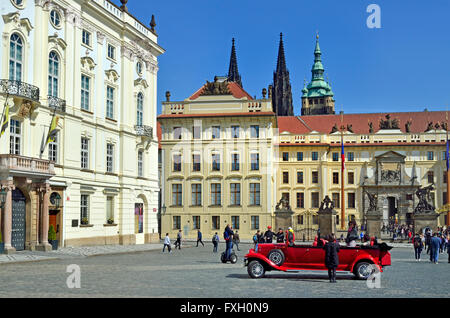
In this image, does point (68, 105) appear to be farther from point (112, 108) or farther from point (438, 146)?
point (438, 146)

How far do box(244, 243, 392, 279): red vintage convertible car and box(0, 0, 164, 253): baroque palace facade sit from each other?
14.4m

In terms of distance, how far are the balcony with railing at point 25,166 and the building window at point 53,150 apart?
6.38 feet

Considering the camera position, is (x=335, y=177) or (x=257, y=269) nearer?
(x=257, y=269)

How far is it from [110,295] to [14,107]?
1871 centimetres

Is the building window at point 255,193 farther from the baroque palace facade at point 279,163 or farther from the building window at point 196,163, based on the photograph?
the building window at point 196,163

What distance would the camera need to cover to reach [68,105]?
34594 millimetres

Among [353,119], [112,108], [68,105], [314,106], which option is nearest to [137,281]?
[68,105]

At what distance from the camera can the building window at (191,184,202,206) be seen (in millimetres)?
65000

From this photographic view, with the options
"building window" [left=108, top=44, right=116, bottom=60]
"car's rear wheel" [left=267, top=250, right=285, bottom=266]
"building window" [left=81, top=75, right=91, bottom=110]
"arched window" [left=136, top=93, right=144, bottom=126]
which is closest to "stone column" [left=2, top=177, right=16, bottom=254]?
"building window" [left=81, top=75, right=91, bottom=110]

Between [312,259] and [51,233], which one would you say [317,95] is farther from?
[312,259]

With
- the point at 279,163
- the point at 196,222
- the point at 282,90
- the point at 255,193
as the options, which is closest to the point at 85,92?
the point at 255,193

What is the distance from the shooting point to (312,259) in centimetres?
1894

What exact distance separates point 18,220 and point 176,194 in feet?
117

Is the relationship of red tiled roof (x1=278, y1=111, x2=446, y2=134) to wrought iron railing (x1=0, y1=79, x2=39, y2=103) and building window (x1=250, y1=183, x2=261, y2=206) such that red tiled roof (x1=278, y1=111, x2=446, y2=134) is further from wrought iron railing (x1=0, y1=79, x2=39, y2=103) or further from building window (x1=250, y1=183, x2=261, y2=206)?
wrought iron railing (x1=0, y1=79, x2=39, y2=103)
